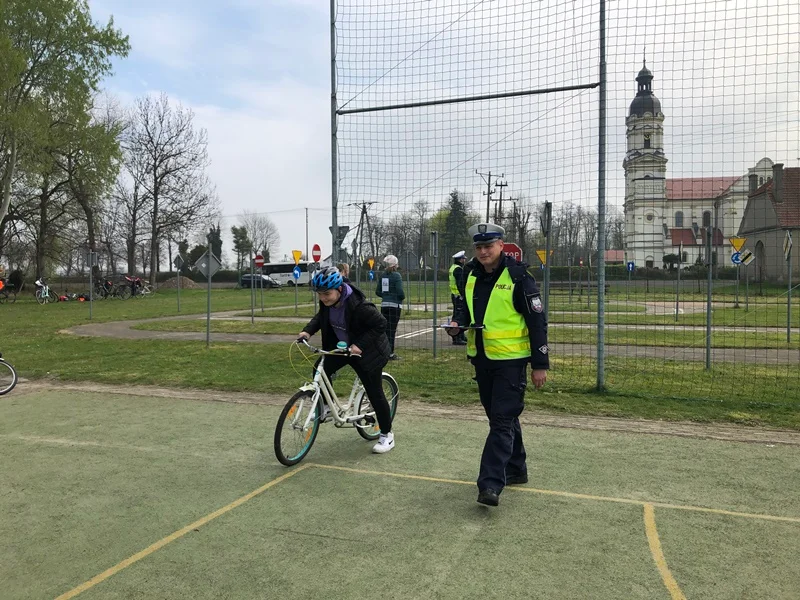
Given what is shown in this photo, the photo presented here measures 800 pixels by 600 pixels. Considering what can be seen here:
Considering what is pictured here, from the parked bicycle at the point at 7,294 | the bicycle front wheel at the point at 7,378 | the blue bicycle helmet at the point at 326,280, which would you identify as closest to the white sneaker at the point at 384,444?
the blue bicycle helmet at the point at 326,280

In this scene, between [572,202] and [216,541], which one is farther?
[572,202]

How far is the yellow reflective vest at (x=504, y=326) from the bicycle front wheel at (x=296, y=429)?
1738mm

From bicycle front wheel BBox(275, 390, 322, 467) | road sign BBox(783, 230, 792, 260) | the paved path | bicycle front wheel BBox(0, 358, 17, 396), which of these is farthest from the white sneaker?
the paved path

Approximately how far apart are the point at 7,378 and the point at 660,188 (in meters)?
9.37

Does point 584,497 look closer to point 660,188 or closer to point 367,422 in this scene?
point 367,422

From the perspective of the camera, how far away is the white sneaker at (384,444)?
17.9ft

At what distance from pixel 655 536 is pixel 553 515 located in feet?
2.06

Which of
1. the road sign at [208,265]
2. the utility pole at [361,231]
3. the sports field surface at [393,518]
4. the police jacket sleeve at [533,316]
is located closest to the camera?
the sports field surface at [393,518]

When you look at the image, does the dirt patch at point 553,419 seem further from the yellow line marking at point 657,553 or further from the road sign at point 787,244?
the road sign at point 787,244

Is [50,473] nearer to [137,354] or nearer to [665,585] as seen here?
[665,585]

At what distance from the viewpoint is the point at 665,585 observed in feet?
10.2

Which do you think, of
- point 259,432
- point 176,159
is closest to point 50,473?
point 259,432

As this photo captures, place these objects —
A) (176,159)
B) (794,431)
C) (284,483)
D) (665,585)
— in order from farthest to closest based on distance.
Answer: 1. (176,159)
2. (794,431)
3. (284,483)
4. (665,585)

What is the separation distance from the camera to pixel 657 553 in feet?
11.4
